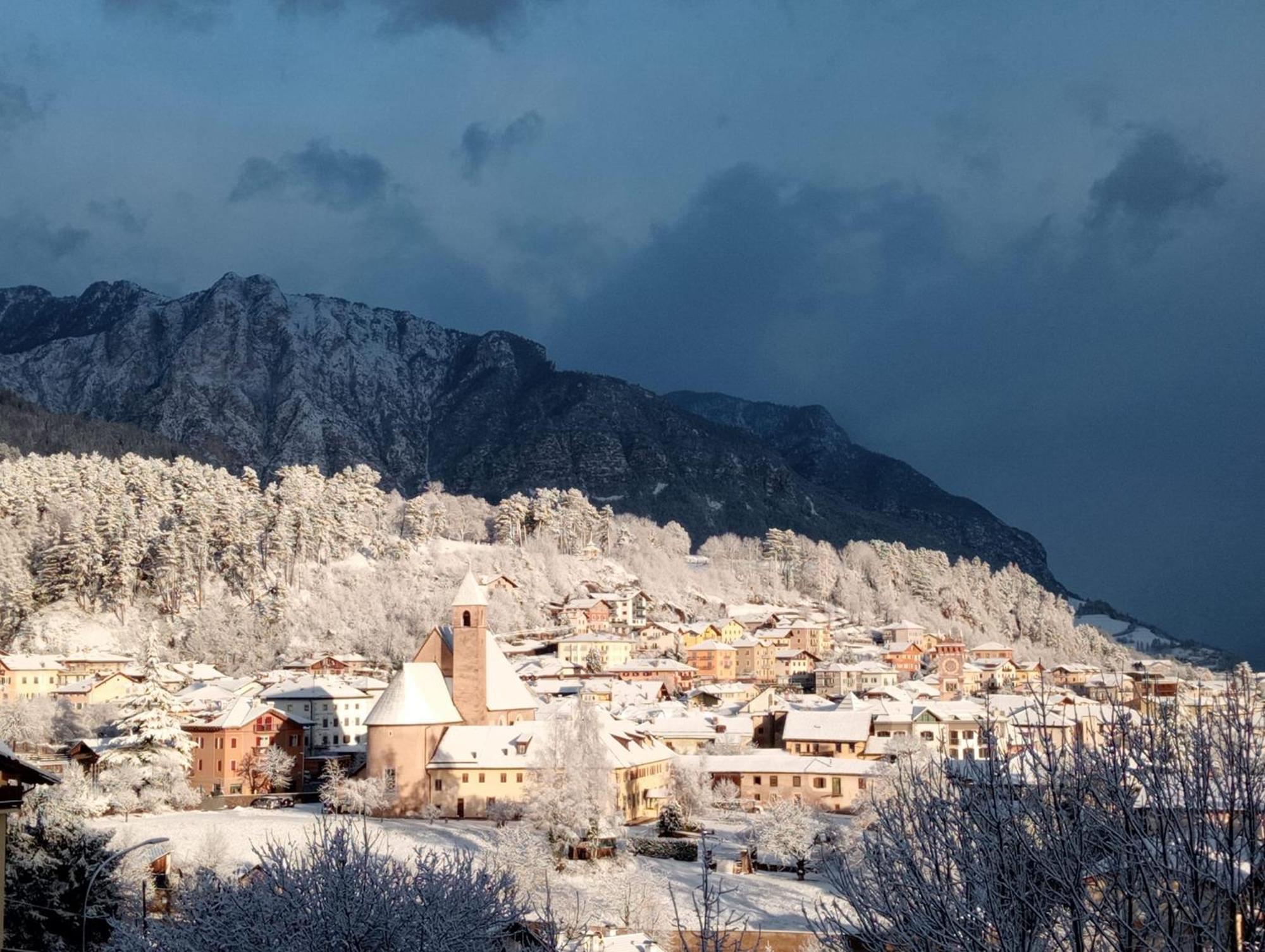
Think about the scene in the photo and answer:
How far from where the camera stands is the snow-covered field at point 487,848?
43312 millimetres

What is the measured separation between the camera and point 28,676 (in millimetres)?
85625

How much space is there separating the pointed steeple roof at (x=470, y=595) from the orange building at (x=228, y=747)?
1355 centimetres

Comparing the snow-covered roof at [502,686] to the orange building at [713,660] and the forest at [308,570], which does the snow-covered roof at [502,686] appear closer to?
the forest at [308,570]

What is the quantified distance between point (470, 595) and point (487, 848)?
66.8ft

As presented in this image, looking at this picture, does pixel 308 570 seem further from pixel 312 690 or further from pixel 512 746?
pixel 512 746

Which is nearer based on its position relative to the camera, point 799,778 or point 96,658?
point 799,778

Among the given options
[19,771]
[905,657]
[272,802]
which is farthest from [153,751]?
[905,657]

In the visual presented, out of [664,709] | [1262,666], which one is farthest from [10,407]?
[1262,666]

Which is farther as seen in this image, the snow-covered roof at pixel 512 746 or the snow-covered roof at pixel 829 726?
the snow-covered roof at pixel 829 726

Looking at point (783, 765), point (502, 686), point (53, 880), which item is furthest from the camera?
point (502, 686)

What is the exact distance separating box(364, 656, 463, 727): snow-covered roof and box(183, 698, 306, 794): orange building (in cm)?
984

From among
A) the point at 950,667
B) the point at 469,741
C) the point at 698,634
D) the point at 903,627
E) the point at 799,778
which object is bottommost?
the point at 799,778

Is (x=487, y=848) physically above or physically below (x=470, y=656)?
below

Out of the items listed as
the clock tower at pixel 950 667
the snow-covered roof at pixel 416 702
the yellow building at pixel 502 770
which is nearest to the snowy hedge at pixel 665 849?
the yellow building at pixel 502 770
